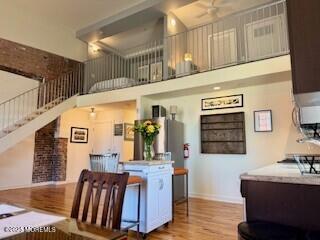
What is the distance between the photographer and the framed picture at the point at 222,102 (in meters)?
5.23

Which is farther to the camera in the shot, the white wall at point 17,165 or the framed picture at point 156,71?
the framed picture at point 156,71

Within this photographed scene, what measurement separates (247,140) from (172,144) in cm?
157

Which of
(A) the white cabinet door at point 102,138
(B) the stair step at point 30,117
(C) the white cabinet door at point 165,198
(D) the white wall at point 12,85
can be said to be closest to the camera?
(C) the white cabinet door at point 165,198

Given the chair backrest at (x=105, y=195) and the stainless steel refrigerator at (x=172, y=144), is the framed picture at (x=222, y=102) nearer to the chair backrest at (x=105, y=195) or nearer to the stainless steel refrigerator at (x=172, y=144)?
the stainless steel refrigerator at (x=172, y=144)

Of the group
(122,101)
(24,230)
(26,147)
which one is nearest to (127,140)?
(122,101)

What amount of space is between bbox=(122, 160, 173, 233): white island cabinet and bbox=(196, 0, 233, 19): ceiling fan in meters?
4.34

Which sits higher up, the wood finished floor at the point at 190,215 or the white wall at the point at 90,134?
the white wall at the point at 90,134

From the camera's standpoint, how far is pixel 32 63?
6.78 meters

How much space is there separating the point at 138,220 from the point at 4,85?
533 centimetres

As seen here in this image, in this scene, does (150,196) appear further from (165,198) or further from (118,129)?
(118,129)

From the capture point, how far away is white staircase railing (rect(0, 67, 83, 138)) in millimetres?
6113

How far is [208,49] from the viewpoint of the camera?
668cm

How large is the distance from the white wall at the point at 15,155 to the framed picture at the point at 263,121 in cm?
591

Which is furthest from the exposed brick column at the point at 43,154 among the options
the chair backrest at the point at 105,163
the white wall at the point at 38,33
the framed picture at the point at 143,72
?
the chair backrest at the point at 105,163
